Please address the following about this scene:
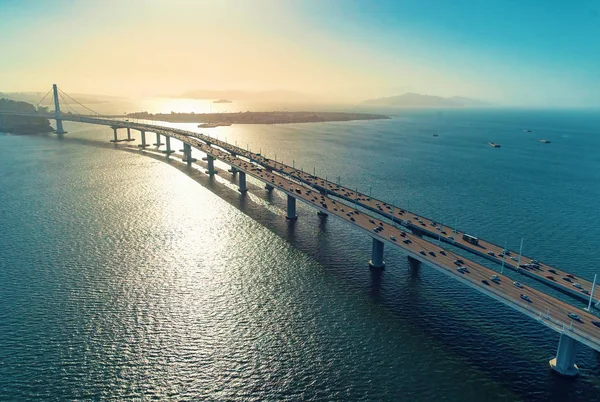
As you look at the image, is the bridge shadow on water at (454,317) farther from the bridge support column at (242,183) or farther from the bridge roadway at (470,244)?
the bridge support column at (242,183)

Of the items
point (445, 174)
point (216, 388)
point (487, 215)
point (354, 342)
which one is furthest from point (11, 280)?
point (445, 174)

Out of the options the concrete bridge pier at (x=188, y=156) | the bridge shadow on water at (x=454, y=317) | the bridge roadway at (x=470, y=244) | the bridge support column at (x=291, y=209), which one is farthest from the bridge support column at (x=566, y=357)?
the concrete bridge pier at (x=188, y=156)

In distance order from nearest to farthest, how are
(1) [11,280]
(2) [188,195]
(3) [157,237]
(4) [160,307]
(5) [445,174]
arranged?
(4) [160,307], (1) [11,280], (3) [157,237], (2) [188,195], (5) [445,174]

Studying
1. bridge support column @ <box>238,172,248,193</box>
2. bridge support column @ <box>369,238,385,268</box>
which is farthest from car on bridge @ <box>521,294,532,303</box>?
bridge support column @ <box>238,172,248,193</box>

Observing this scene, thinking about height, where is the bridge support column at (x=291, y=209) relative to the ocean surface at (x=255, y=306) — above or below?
above

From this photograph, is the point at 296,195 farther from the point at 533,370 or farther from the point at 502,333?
the point at 533,370

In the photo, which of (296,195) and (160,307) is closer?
(160,307)
